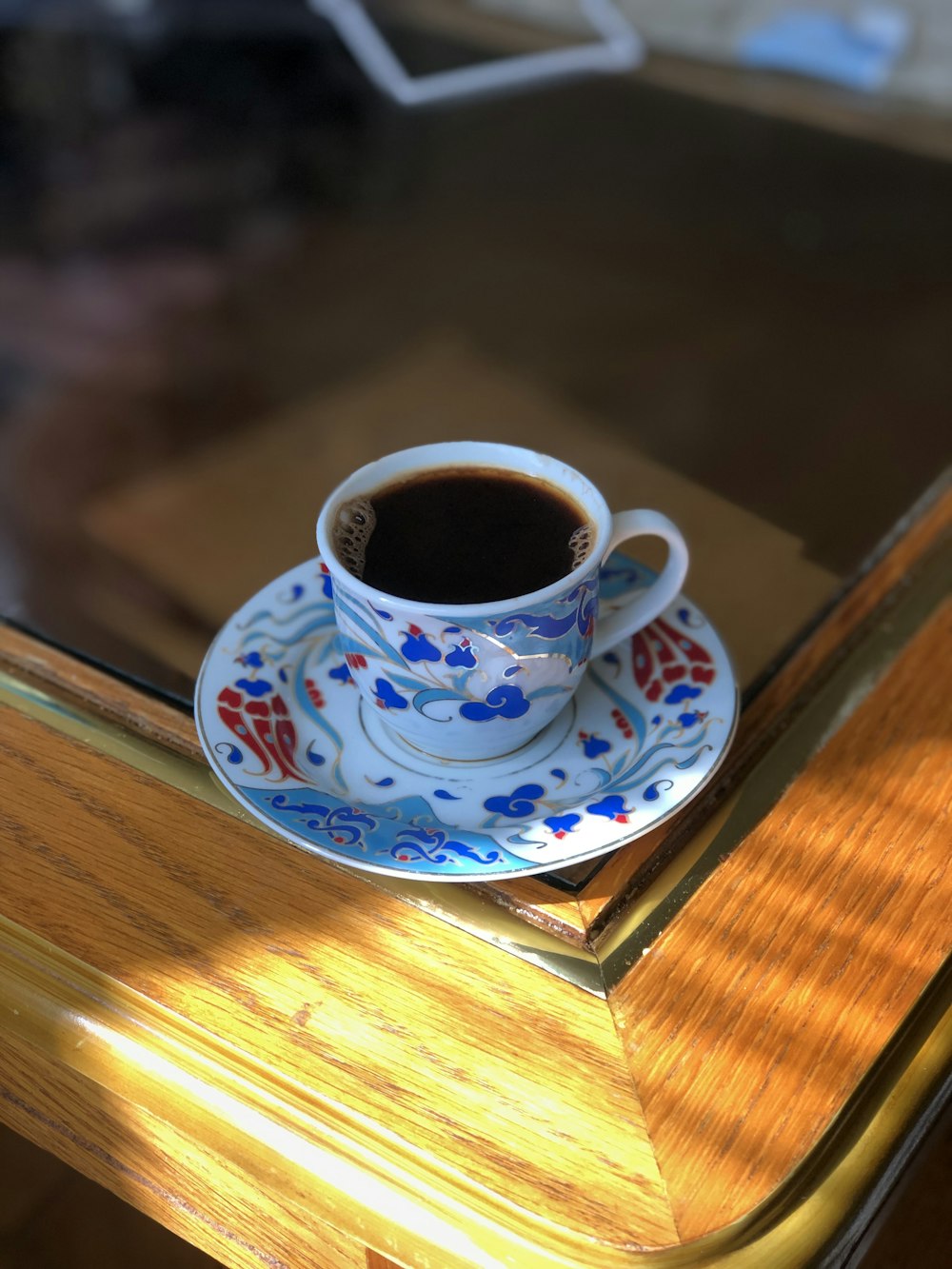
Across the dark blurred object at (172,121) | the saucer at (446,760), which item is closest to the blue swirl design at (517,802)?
the saucer at (446,760)

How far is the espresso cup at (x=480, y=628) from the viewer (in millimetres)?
408

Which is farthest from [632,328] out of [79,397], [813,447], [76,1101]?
[76,1101]

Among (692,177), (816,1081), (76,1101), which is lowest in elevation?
(76,1101)

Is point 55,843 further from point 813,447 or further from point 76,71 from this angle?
point 76,71

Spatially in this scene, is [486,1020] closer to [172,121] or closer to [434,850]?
[434,850]

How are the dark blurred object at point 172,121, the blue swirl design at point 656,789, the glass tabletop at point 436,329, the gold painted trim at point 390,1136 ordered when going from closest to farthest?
the gold painted trim at point 390,1136 → the blue swirl design at point 656,789 → the glass tabletop at point 436,329 → the dark blurred object at point 172,121

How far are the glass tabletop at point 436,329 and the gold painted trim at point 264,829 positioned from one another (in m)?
0.04

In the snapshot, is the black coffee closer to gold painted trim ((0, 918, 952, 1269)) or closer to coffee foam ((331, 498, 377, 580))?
coffee foam ((331, 498, 377, 580))

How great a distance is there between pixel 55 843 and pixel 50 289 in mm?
681

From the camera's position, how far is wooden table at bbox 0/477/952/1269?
33cm

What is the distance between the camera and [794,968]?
387mm

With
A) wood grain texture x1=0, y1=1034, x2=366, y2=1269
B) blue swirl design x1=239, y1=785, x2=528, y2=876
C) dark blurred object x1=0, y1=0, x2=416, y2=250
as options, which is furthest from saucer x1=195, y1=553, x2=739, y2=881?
dark blurred object x1=0, y1=0, x2=416, y2=250

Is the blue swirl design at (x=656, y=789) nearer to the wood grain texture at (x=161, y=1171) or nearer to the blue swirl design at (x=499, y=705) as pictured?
the blue swirl design at (x=499, y=705)

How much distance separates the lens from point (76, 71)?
54.6 inches
